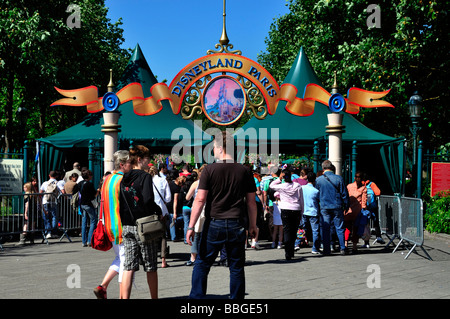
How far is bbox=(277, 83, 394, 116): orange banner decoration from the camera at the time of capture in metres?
16.3

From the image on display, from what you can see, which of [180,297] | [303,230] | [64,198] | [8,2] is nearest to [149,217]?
[180,297]

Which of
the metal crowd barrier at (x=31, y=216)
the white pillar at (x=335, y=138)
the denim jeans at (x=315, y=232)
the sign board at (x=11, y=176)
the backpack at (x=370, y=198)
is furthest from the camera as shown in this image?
the white pillar at (x=335, y=138)

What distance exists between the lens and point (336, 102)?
15.0m

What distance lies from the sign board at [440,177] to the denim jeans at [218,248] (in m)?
10.7

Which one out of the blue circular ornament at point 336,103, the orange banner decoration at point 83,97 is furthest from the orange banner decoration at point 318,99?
the orange banner decoration at point 83,97

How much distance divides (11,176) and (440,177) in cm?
1108

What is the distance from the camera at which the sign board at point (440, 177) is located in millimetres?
14820

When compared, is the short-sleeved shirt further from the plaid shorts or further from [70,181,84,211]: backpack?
[70,181,84,211]: backpack

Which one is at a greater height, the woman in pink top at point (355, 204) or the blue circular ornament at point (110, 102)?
the blue circular ornament at point (110, 102)

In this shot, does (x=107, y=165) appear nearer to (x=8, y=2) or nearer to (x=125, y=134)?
(x=125, y=134)

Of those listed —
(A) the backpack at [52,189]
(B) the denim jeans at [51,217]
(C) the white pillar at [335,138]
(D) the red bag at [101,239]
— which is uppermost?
(C) the white pillar at [335,138]

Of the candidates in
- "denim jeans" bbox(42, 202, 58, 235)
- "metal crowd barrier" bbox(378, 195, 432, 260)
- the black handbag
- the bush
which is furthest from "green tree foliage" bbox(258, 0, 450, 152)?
the black handbag

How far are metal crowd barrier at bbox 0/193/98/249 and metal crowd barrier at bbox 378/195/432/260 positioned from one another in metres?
7.03

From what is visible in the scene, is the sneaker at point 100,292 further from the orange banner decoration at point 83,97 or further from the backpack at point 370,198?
the orange banner decoration at point 83,97
